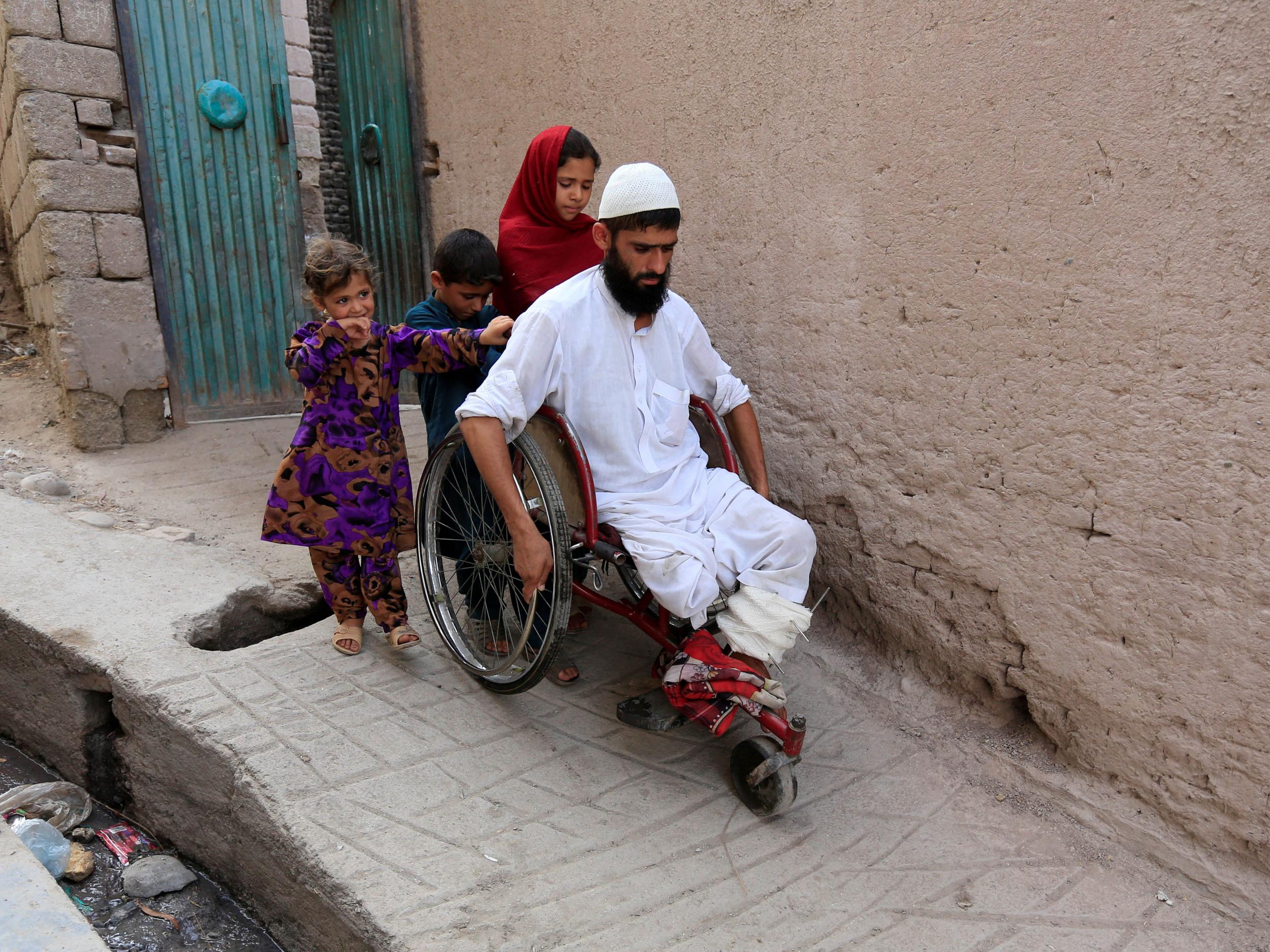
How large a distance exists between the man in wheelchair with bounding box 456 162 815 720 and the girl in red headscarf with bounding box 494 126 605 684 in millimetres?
260

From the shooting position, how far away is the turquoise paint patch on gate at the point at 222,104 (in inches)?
191

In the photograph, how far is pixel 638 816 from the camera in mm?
2256

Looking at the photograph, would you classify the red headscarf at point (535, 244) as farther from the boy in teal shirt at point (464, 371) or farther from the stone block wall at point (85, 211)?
the stone block wall at point (85, 211)

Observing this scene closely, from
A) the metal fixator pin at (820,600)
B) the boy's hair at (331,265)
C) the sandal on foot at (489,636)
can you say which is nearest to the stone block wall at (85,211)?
the boy's hair at (331,265)

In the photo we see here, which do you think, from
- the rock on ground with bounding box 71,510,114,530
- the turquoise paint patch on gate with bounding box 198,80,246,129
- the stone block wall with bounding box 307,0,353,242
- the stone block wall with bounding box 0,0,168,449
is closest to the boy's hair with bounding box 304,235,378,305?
the rock on ground with bounding box 71,510,114,530

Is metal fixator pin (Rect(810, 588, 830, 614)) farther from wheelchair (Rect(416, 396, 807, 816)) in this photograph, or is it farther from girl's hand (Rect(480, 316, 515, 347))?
girl's hand (Rect(480, 316, 515, 347))

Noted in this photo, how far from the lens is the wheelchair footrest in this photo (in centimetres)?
238

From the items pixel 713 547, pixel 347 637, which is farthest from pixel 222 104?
pixel 713 547

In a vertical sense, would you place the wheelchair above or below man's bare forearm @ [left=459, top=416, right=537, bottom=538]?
below

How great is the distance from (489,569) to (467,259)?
3.23ft

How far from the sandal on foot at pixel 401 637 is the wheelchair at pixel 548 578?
0.12 m

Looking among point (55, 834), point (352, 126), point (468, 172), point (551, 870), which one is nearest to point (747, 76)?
point (468, 172)

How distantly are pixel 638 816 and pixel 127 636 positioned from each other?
174 centimetres

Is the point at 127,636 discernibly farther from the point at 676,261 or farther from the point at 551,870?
the point at 676,261
